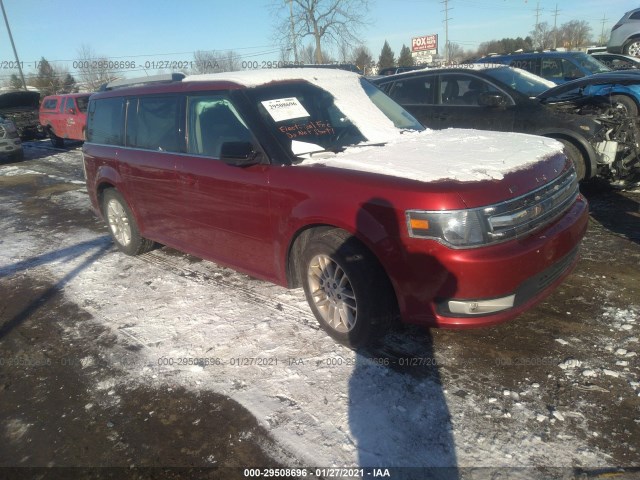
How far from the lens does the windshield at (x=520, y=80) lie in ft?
22.2

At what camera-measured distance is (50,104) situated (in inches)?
672

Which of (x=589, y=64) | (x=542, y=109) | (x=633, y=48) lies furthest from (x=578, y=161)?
(x=633, y=48)

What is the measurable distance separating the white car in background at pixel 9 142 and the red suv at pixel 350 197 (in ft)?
38.8

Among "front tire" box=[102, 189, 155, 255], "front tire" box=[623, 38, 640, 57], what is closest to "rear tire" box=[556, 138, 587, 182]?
"front tire" box=[102, 189, 155, 255]

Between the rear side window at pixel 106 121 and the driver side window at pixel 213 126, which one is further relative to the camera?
the rear side window at pixel 106 121

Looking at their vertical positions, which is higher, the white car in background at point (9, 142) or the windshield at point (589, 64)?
the windshield at point (589, 64)

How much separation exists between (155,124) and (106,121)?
3.90ft

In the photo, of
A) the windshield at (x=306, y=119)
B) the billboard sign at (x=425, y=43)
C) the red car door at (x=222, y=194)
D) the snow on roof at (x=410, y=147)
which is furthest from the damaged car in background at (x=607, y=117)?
the billboard sign at (x=425, y=43)

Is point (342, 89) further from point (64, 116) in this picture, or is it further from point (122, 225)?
point (64, 116)

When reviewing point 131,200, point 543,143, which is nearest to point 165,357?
point 131,200

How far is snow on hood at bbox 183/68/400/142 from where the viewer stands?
380 centimetres

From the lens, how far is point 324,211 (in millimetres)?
3014

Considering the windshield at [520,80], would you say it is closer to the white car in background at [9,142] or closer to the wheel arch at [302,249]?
the wheel arch at [302,249]

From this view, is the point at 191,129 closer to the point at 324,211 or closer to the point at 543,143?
the point at 324,211
